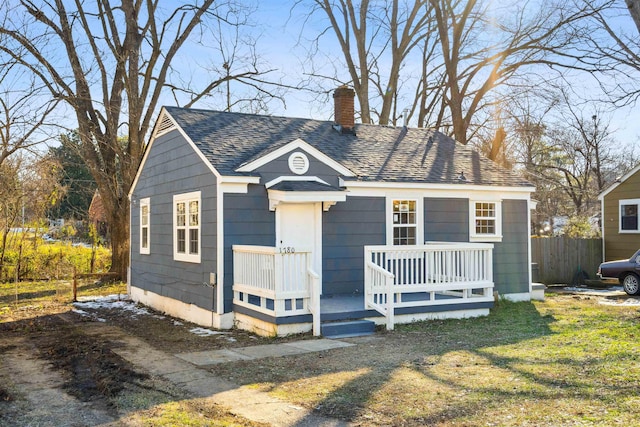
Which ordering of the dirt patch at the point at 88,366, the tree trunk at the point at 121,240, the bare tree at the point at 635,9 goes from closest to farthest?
the dirt patch at the point at 88,366 → the bare tree at the point at 635,9 → the tree trunk at the point at 121,240

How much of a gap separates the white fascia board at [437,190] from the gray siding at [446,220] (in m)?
0.17

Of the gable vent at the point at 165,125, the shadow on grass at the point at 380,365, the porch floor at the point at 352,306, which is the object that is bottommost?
the shadow on grass at the point at 380,365

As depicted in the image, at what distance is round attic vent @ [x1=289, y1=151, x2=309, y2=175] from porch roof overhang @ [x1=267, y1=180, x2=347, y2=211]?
0.87 feet

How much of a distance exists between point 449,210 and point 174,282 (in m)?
6.66

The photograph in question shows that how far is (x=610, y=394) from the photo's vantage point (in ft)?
20.2

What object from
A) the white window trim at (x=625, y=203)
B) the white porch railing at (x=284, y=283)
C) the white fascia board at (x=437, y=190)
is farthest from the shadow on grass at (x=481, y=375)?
the white window trim at (x=625, y=203)

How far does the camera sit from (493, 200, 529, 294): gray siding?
1453 centimetres

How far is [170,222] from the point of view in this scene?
46.1 ft

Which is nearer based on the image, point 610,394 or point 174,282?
point 610,394

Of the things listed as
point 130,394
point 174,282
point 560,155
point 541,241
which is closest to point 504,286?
point 541,241

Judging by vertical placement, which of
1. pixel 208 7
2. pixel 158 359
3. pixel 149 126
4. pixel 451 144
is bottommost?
pixel 158 359

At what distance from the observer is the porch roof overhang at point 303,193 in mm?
11539

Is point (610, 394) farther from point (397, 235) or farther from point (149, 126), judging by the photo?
point (149, 126)

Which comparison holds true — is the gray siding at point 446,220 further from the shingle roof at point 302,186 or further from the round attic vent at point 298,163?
the round attic vent at point 298,163
